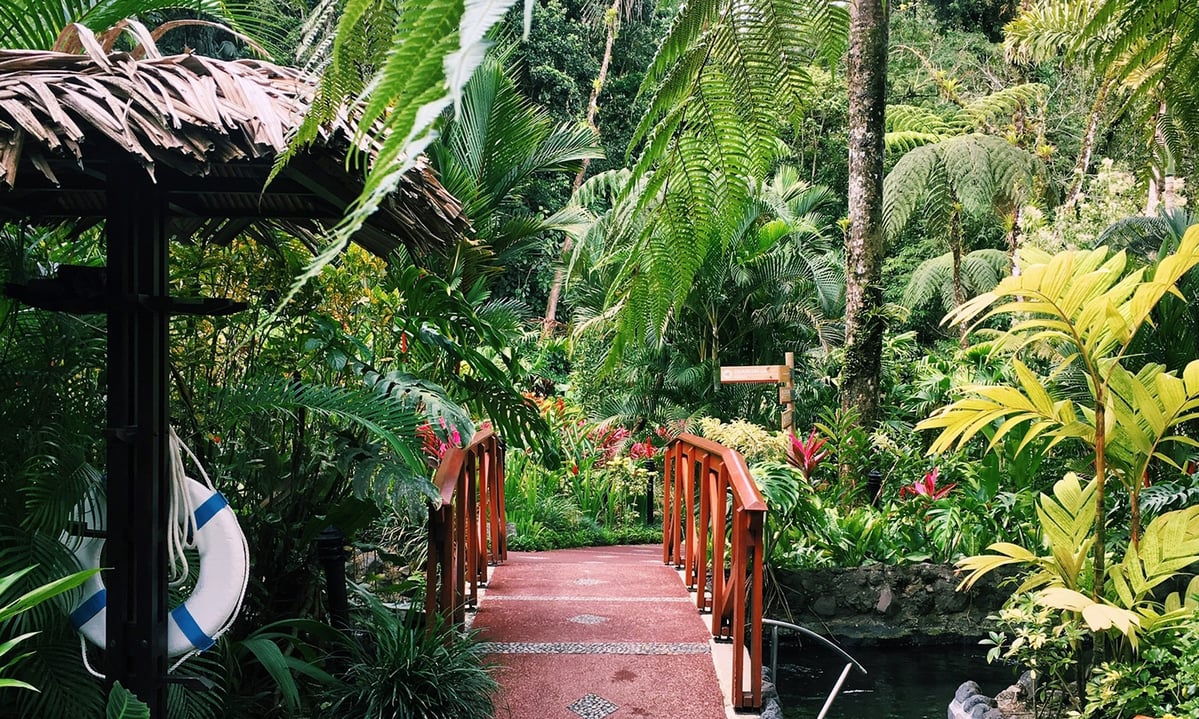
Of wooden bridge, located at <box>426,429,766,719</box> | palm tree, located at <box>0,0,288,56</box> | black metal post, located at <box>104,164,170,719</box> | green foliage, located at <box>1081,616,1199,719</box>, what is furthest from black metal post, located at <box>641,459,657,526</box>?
black metal post, located at <box>104,164,170,719</box>

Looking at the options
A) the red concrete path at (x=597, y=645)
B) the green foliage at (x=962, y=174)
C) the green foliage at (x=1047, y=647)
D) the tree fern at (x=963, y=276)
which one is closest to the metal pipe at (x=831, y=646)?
the red concrete path at (x=597, y=645)

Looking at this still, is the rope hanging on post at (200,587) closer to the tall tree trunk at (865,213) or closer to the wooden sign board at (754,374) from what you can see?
the wooden sign board at (754,374)

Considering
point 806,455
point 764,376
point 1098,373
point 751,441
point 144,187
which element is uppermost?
point 144,187

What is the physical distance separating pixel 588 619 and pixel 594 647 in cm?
43

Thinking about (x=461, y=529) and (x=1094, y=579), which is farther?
(x=461, y=529)

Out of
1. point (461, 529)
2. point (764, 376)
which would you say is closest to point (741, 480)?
point (461, 529)

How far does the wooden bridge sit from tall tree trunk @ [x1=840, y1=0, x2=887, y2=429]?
1808 millimetres

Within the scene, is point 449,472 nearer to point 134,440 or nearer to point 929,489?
point 134,440

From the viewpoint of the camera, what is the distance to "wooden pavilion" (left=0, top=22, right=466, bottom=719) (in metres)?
1.99

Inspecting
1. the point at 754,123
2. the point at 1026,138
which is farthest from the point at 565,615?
the point at 1026,138

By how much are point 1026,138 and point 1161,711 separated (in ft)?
39.5

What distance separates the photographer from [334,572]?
3.41m

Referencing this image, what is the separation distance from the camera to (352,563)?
520 cm

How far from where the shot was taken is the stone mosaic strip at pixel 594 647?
13.2 ft
